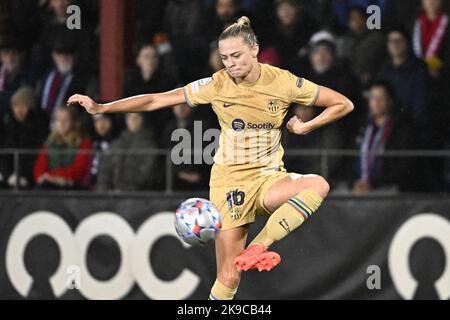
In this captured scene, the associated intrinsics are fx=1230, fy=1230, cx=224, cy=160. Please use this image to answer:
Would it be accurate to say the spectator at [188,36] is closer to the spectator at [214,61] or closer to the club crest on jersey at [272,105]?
the spectator at [214,61]

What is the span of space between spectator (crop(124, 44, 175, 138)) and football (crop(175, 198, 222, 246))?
10.1ft

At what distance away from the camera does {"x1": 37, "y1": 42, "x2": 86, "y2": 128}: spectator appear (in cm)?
1197

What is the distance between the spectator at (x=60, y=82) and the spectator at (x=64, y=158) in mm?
625

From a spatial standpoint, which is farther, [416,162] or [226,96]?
[416,162]

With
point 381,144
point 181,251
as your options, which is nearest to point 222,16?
point 381,144

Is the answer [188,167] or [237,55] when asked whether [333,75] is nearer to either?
[188,167]

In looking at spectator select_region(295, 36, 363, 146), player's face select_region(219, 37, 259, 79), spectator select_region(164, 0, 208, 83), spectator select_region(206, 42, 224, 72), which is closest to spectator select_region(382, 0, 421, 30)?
spectator select_region(295, 36, 363, 146)

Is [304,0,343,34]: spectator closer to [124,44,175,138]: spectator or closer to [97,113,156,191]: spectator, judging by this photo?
[124,44,175,138]: spectator

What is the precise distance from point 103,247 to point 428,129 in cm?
299

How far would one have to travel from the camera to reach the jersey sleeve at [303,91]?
8148 mm
